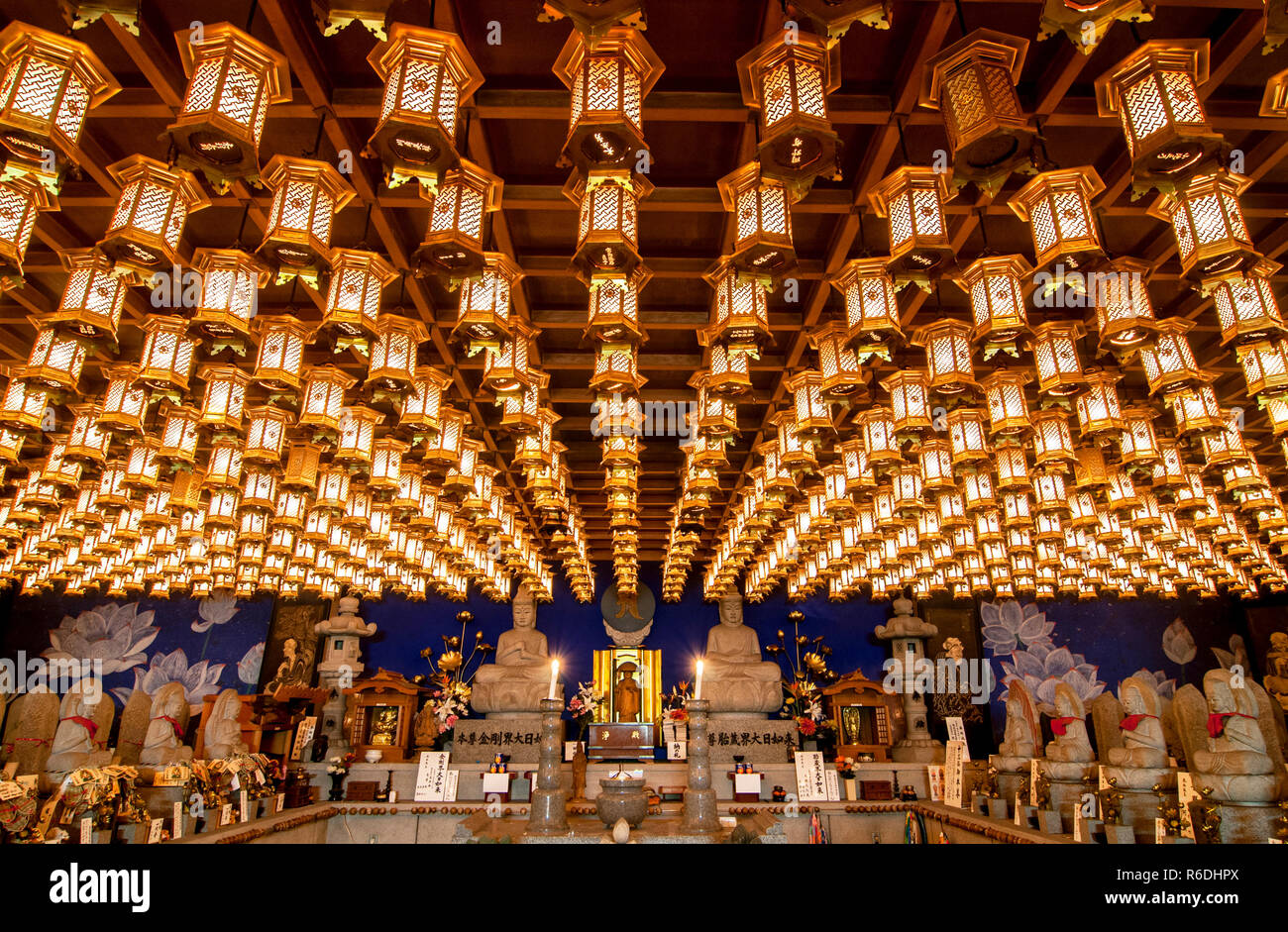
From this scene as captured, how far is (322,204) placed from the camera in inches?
140

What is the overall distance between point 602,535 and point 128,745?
10.8m

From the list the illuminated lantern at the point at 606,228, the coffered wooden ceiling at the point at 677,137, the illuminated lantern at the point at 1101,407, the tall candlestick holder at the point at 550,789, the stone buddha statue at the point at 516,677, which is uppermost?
the coffered wooden ceiling at the point at 677,137

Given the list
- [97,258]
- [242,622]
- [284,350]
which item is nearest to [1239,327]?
[284,350]

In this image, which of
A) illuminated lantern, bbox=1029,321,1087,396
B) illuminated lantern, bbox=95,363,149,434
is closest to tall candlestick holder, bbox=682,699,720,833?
illuminated lantern, bbox=1029,321,1087,396

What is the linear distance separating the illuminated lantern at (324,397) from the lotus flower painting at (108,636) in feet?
58.2

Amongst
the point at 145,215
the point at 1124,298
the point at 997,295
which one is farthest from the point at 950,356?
the point at 145,215

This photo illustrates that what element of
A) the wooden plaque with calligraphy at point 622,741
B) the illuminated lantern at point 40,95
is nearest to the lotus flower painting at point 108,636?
the wooden plaque with calligraphy at point 622,741

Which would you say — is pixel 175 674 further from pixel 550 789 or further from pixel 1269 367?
pixel 1269 367

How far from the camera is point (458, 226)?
3402 millimetres

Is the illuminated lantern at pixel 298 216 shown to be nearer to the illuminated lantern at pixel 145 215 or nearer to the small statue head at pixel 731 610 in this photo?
the illuminated lantern at pixel 145 215

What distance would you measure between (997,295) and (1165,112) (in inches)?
59.5

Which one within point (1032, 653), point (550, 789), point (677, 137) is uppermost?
point (677, 137)

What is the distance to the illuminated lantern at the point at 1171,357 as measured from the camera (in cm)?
516

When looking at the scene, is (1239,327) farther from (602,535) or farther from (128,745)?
(128,745)
